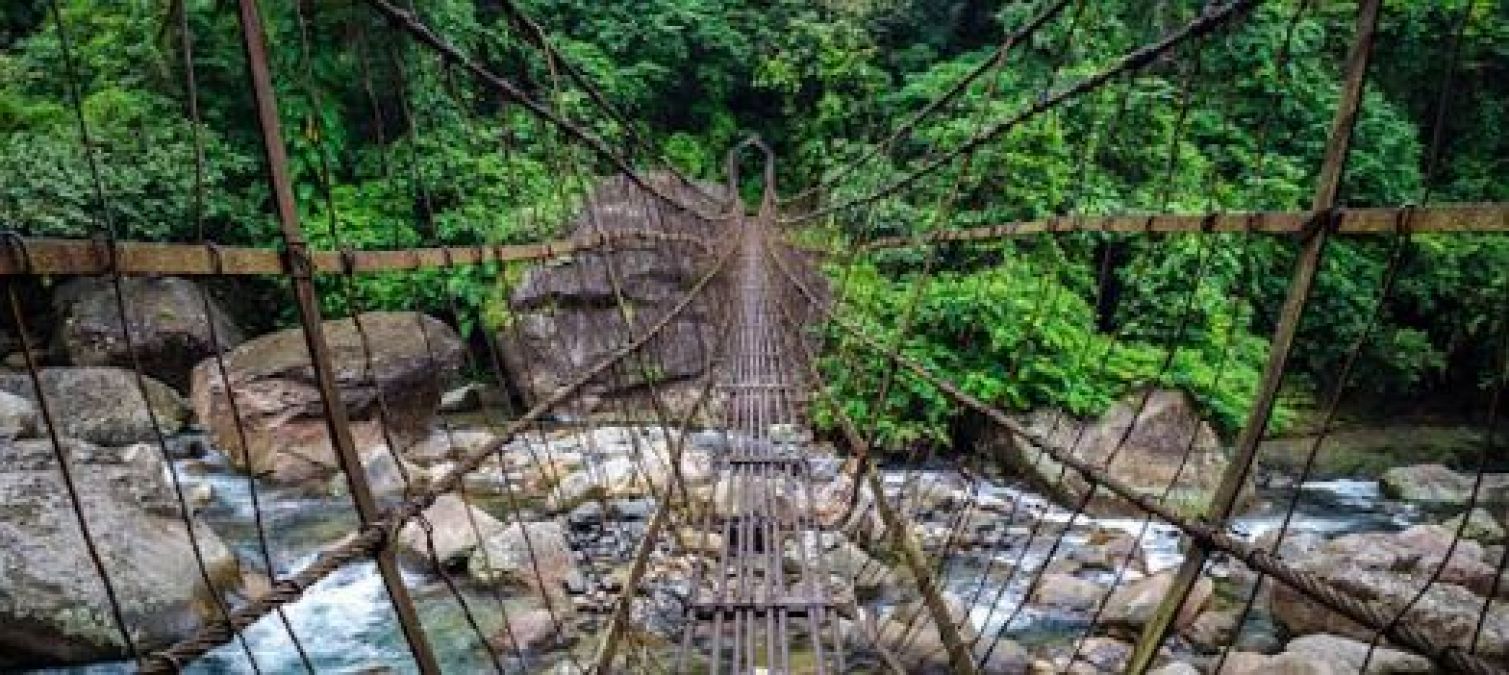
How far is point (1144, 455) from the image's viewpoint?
4.68 meters

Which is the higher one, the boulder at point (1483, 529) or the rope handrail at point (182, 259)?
the rope handrail at point (182, 259)

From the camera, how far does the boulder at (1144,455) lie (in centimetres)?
460

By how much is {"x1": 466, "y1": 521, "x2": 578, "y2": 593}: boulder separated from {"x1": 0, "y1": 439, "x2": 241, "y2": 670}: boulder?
2.36 ft

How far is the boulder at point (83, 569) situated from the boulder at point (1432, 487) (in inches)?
208

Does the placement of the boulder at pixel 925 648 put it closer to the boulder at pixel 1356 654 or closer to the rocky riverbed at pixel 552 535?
the rocky riverbed at pixel 552 535

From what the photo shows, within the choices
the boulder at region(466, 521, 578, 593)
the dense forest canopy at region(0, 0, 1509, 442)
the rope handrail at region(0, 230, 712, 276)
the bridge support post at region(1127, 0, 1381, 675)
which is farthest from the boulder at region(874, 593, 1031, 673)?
the rope handrail at region(0, 230, 712, 276)

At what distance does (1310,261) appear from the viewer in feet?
2.53

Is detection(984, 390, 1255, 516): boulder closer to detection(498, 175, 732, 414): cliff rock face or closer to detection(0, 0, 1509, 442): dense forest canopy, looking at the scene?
detection(0, 0, 1509, 442): dense forest canopy

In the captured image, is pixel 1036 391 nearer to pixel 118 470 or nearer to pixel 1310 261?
pixel 118 470

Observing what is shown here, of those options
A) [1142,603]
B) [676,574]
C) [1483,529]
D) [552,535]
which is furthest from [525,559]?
[1483,529]

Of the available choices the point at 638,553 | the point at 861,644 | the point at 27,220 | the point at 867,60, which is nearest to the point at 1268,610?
the point at 861,644

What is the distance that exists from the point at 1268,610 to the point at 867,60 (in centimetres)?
816

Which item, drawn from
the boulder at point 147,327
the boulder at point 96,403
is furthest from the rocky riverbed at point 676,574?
the boulder at point 147,327

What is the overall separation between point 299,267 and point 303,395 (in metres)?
4.61
